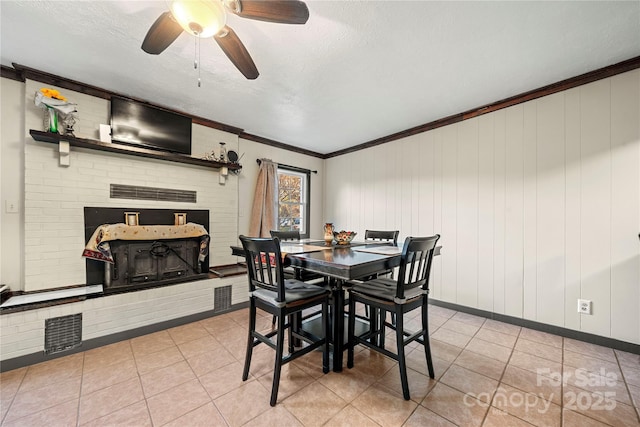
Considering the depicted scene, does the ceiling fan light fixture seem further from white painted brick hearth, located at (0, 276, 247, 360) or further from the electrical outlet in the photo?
the electrical outlet

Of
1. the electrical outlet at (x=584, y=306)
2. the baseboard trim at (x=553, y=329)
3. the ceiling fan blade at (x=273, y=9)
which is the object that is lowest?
the baseboard trim at (x=553, y=329)

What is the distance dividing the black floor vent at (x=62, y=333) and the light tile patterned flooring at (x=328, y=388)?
11 centimetres

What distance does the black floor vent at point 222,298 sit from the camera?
10.1 feet

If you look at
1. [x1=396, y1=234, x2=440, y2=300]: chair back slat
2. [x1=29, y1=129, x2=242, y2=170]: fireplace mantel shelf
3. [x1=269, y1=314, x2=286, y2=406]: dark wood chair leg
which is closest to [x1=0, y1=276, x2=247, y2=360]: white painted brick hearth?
[x1=29, y1=129, x2=242, y2=170]: fireplace mantel shelf

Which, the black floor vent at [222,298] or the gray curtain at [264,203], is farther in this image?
the gray curtain at [264,203]

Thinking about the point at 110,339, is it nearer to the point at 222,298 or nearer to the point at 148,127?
the point at 222,298

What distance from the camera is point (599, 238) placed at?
2330 millimetres

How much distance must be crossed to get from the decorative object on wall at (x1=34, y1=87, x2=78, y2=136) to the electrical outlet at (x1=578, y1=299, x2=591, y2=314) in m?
5.21

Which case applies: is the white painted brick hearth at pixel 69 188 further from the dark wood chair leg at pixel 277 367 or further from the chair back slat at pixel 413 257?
the chair back slat at pixel 413 257

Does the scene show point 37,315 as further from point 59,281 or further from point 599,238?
point 599,238

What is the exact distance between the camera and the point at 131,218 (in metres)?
2.84

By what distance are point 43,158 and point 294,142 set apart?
3113mm

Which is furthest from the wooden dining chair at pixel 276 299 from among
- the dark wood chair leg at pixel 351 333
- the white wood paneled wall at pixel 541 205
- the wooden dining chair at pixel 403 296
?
the white wood paneled wall at pixel 541 205

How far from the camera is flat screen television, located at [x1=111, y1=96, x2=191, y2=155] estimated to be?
2.76 metres
